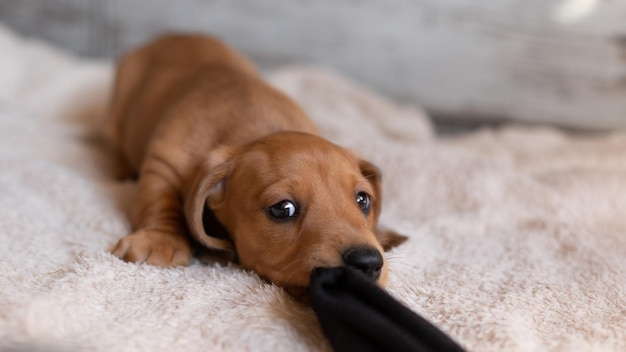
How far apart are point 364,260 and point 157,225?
898 mm

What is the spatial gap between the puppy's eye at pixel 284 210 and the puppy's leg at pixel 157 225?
38 cm

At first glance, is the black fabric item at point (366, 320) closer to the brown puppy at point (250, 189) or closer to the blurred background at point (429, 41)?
the brown puppy at point (250, 189)

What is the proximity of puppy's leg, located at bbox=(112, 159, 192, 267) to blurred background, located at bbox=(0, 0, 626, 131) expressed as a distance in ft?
8.02

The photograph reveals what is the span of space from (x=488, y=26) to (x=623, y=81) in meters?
1.07

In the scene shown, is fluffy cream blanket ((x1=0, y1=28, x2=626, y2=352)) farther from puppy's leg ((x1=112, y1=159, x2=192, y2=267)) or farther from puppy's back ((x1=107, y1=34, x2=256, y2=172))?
puppy's back ((x1=107, y1=34, x2=256, y2=172))

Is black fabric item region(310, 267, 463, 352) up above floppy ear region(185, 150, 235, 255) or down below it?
above

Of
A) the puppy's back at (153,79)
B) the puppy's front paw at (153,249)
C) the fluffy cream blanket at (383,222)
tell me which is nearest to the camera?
the fluffy cream blanket at (383,222)

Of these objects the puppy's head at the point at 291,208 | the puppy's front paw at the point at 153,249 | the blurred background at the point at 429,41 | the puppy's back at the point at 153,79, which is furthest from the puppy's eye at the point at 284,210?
the blurred background at the point at 429,41

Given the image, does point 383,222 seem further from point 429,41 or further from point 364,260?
point 429,41

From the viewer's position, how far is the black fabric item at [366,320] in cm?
153

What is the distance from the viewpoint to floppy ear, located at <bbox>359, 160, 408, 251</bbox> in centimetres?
246

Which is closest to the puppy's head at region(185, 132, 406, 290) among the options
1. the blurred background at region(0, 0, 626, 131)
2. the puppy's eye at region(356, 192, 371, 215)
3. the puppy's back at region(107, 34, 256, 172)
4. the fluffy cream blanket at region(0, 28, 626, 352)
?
the puppy's eye at region(356, 192, 371, 215)

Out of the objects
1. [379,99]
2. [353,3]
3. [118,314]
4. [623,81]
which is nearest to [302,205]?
[118,314]

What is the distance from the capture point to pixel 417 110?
4.68m
